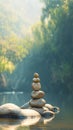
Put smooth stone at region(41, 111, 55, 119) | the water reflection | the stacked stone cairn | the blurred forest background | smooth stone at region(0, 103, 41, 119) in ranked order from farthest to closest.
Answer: the blurred forest background < the water reflection < the stacked stone cairn < smooth stone at region(41, 111, 55, 119) < smooth stone at region(0, 103, 41, 119)

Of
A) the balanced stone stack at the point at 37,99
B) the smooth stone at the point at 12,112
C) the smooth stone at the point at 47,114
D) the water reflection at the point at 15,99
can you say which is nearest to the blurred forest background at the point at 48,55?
the water reflection at the point at 15,99

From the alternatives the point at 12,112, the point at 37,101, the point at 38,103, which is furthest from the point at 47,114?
the point at 12,112

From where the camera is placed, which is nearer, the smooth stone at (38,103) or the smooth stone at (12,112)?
the smooth stone at (12,112)

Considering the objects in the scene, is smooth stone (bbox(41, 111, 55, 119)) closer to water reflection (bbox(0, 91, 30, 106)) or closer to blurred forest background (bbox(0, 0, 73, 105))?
water reflection (bbox(0, 91, 30, 106))

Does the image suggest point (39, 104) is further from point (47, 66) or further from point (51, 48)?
point (47, 66)

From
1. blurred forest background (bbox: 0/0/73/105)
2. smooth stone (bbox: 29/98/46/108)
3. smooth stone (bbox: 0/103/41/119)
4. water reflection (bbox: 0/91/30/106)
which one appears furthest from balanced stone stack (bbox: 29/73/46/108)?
blurred forest background (bbox: 0/0/73/105)

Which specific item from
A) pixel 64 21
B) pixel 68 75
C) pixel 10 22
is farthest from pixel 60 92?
pixel 10 22

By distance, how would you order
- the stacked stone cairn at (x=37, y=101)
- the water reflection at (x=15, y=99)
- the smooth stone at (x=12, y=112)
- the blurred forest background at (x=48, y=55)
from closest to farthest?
the smooth stone at (x=12, y=112), the stacked stone cairn at (x=37, y=101), the water reflection at (x=15, y=99), the blurred forest background at (x=48, y=55)

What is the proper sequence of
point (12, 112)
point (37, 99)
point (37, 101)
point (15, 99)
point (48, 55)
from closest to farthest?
point (12, 112), point (37, 101), point (37, 99), point (15, 99), point (48, 55)

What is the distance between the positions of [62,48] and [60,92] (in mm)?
6259

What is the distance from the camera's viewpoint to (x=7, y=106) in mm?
31844

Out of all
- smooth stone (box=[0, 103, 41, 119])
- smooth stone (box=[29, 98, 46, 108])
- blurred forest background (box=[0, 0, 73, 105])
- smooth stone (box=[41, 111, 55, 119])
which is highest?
blurred forest background (box=[0, 0, 73, 105])

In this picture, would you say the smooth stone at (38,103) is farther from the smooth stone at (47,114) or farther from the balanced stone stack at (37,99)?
the smooth stone at (47,114)

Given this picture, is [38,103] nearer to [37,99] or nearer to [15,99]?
[37,99]
